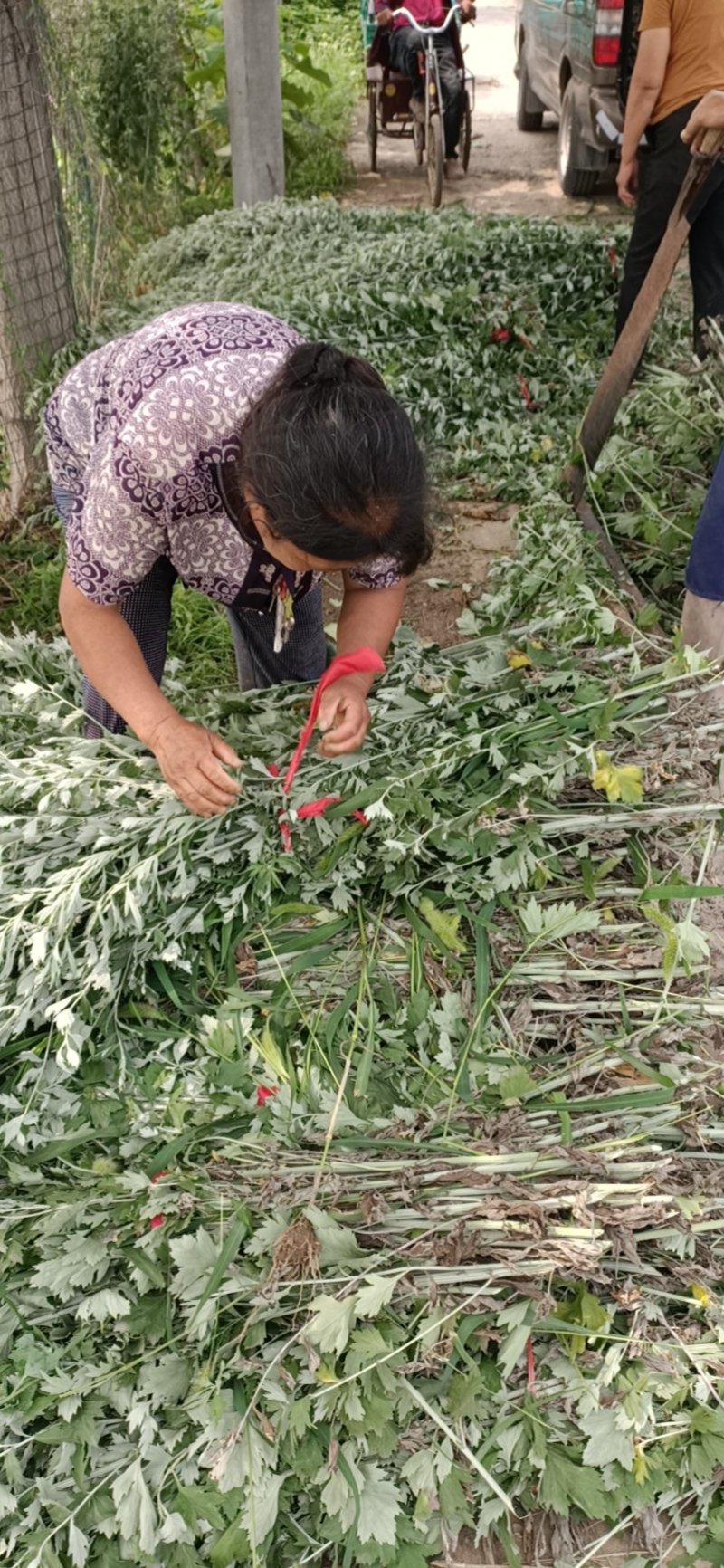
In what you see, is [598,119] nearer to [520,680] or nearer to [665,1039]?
[520,680]

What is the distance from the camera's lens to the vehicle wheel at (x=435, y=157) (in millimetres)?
7719

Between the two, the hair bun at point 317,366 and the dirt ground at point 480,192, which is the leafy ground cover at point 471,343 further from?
the hair bun at point 317,366

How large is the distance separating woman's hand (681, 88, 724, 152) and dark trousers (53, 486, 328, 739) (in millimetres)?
1522

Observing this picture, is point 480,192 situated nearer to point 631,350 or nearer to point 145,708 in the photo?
point 631,350

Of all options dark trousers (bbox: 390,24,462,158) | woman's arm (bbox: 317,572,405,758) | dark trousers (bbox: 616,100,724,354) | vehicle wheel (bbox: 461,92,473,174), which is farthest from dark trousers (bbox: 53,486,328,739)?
vehicle wheel (bbox: 461,92,473,174)

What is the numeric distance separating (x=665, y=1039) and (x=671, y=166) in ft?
11.1

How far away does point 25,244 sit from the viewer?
4141 millimetres

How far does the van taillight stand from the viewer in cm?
612

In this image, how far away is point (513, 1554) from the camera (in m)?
1.55

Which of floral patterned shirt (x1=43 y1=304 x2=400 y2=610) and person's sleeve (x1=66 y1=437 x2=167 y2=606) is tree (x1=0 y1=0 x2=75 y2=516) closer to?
floral patterned shirt (x1=43 y1=304 x2=400 y2=610)

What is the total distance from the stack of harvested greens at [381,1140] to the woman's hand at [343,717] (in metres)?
0.10

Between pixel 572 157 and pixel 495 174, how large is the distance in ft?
4.73

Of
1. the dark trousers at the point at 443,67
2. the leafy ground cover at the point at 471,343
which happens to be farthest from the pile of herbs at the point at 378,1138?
the dark trousers at the point at 443,67

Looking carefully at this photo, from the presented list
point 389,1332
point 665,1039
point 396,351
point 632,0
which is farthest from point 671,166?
point 389,1332
